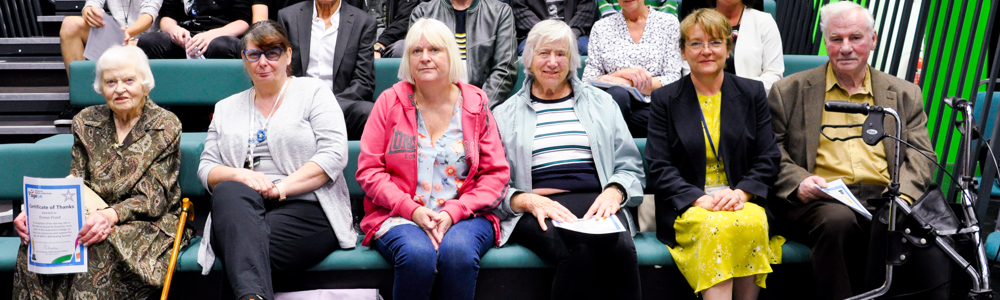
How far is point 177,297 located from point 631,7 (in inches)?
88.8

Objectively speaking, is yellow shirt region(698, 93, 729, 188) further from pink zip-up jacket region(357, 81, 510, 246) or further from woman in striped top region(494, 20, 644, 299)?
pink zip-up jacket region(357, 81, 510, 246)

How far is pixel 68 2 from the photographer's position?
466cm

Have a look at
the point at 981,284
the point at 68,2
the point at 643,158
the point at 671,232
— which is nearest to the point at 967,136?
the point at 981,284

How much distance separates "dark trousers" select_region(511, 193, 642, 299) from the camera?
2.30m

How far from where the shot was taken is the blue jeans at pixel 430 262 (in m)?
2.23

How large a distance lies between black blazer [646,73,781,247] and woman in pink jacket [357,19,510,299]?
0.56 m

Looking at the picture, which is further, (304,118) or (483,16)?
(483,16)

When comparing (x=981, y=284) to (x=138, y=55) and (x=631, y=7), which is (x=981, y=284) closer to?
(x=631, y=7)

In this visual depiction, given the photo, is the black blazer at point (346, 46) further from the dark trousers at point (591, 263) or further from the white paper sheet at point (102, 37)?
the dark trousers at point (591, 263)

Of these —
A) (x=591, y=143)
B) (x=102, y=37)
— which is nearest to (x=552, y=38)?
(x=591, y=143)

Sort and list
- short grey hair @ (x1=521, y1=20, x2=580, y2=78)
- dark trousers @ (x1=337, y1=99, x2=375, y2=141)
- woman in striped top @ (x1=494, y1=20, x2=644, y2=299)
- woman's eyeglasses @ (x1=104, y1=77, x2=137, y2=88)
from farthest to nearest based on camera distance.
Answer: dark trousers @ (x1=337, y1=99, x2=375, y2=141) < short grey hair @ (x1=521, y1=20, x2=580, y2=78) < woman's eyeglasses @ (x1=104, y1=77, x2=137, y2=88) < woman in striped top @ (x1=494, y1=20, x2=644, y2=299)

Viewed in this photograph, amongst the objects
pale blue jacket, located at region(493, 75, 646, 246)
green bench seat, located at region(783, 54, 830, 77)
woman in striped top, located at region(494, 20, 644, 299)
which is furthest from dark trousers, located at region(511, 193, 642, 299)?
green bench seat, located at region(783, 54, 830, 77)

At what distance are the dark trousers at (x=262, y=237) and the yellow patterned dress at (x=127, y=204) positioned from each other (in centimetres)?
23

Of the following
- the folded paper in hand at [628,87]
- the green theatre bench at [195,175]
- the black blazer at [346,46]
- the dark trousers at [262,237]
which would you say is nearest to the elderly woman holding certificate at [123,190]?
the green theatre bench at [195,175]
